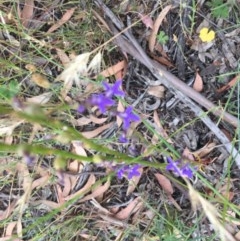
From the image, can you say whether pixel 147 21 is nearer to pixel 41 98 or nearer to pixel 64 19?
pixel 64 19

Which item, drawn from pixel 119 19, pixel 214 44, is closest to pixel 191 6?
pixel 214 44

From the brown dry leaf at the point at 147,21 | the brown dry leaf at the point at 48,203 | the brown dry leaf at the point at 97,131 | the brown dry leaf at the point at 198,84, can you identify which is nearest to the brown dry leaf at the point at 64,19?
the brown dry leaf at the point at 147,21

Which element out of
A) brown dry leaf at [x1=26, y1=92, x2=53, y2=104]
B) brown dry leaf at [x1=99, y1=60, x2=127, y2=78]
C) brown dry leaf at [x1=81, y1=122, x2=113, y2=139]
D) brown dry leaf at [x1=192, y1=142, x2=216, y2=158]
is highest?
brown dry leaf at [x1=99, y1=60, x2=127, y2=78]

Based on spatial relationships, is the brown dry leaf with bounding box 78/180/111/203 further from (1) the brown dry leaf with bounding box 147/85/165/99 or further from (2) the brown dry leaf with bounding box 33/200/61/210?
(1) the brown dry leaf with bounding box 147/85/165/99

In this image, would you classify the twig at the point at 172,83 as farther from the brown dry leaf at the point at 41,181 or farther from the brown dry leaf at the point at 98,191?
the brown dry leaf at the point at 41,181

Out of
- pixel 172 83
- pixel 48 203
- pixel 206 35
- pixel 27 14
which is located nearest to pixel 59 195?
pixel 48 203

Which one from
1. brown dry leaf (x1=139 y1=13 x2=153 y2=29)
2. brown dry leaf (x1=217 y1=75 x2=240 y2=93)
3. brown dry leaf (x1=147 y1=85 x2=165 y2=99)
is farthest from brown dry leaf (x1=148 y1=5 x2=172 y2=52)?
brown dry leaf (x1=217 y1=75 x2=240 y2=93)
